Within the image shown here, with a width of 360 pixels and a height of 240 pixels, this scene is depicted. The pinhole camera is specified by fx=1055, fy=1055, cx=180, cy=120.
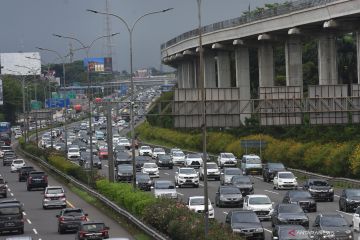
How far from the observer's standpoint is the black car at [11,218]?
45.7 meters

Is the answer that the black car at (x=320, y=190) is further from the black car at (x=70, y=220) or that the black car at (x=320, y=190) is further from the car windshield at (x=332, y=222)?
the car windshield at (x=332, y=222)

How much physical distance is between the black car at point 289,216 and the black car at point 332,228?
2539 mm

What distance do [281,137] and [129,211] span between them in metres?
42.5

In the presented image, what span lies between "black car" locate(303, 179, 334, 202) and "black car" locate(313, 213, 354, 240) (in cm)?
2054

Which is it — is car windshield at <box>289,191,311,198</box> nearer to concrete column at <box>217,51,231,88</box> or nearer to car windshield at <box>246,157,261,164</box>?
car windshield at <box>246,157,261,164</box>

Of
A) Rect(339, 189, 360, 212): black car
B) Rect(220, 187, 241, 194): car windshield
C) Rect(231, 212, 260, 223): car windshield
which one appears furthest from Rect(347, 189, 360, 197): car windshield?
Rect(231, 212, 260, 223): car windshield

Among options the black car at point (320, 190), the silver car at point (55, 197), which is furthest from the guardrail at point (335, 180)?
the silver car at point (55, 197)

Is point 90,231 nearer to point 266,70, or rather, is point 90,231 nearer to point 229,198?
point 229,198

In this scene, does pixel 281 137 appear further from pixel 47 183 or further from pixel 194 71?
pixel 194 71

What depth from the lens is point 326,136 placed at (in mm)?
78188

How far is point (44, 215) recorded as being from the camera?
2181 inches

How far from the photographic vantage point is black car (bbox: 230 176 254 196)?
200ft

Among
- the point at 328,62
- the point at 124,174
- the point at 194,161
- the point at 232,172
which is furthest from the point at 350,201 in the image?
the point at 194,161

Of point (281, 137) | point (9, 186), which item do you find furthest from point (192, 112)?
point (281, 137)
